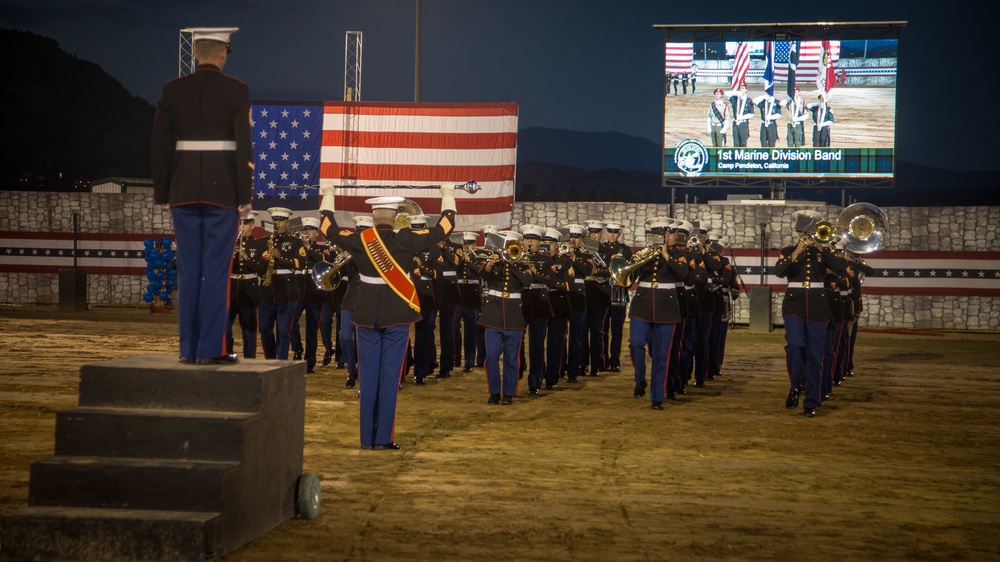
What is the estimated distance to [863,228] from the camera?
13117 mm

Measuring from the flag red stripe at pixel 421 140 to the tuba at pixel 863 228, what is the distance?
7.78 m

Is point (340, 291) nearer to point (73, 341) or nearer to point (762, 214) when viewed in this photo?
point (73, 341)

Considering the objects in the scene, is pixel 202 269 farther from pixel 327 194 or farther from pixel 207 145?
pixel 327 194

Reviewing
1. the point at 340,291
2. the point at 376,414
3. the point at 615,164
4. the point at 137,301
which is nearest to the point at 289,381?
the point at 376,414

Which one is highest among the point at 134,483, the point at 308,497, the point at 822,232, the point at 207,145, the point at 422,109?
the point at 422,109

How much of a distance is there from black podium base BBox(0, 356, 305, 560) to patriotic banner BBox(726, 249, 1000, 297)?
18.2 meters

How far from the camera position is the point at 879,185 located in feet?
81.8

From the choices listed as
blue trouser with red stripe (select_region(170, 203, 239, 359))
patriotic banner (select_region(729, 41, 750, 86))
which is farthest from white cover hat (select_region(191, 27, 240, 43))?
patriotic banner (select_region(729, 41, 750, 86))

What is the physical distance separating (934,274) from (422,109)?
11450 mm

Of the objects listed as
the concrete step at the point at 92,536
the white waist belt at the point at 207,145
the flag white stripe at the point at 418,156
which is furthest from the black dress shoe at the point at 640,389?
the flag white stripe at the point at 418,156

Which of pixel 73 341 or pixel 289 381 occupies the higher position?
pixel 289 381

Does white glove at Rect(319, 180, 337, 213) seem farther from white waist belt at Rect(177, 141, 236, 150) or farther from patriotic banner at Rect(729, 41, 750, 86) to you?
patriotic banner at Rect(729, 41, 750, 86)

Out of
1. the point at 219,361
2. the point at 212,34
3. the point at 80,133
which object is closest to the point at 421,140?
the point at 212,34

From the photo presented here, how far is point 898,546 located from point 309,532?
327 centimetres
